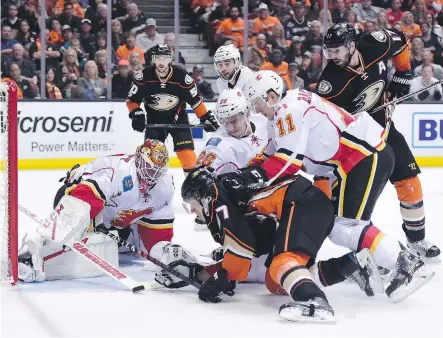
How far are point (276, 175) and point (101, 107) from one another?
16.1 feet

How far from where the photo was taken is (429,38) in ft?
30.2

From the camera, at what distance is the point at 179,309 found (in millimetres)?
3414

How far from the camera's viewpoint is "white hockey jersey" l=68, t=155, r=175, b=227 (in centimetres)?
388

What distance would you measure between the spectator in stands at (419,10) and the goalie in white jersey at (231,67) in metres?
4.32

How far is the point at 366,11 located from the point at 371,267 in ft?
20.1

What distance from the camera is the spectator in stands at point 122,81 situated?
8.28 m

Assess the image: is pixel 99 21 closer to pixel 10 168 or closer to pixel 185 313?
pixel 10 168

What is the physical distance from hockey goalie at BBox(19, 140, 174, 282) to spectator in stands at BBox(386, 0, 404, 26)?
18.6ft

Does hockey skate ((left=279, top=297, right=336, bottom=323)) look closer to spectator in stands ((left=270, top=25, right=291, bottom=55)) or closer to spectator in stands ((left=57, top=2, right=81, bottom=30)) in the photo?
spectator in stands ((left=57, top=2, right=81, bottom=30))

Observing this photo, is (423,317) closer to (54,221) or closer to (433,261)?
(433,261)

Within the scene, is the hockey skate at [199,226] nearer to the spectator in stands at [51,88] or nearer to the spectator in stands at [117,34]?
the spectator in stands at [51,88]

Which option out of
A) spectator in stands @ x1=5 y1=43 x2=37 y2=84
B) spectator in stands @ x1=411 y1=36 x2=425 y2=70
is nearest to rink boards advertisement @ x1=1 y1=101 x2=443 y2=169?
spectator in stands @ x1=5 y1=43 x2=37 y2=84

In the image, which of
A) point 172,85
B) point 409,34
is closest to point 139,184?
point 172,85

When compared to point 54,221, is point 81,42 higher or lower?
higher
